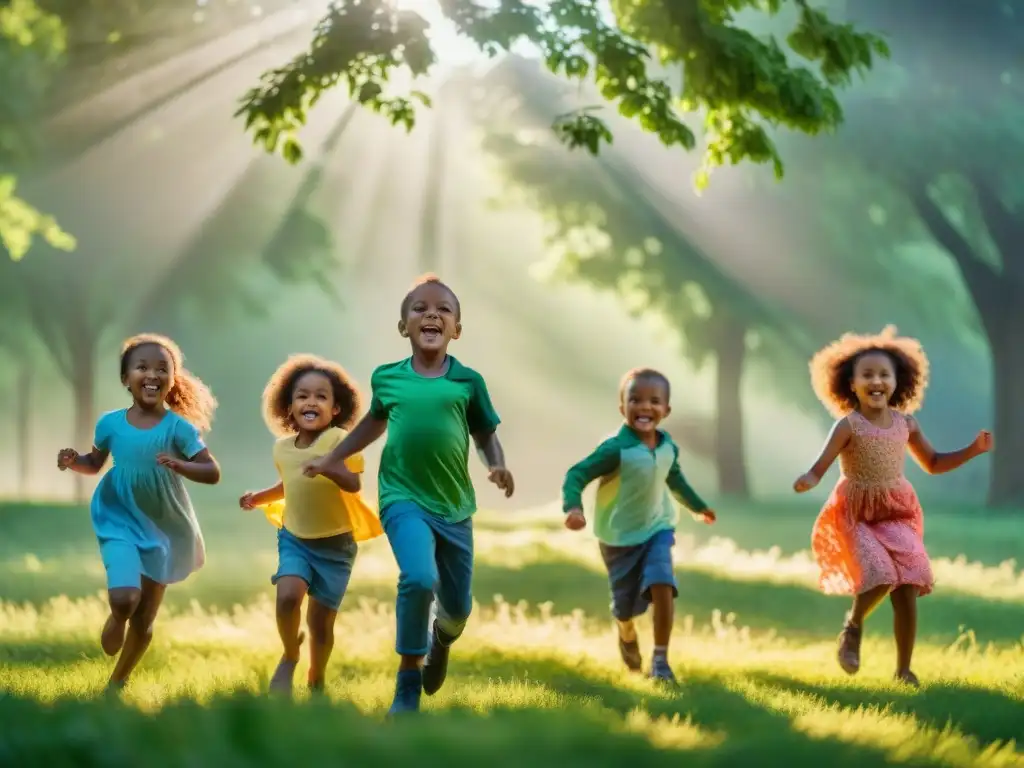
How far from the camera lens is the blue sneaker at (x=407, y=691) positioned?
5852 millimetres

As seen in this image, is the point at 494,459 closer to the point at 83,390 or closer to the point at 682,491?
the point at 682,491

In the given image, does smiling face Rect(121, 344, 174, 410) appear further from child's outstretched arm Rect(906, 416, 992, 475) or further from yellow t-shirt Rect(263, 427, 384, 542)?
child's outstretched arm Rect(906, 416, 992, 475)

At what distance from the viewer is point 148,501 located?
6.98 m

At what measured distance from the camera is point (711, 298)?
23688 millimetres

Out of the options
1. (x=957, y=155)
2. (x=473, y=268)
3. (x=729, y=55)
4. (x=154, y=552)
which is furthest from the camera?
(x=473, y=268)

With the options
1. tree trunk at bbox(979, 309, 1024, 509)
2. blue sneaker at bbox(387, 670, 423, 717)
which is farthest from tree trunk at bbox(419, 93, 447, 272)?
blue sneaker at bbox(387, 670, 423, 717)

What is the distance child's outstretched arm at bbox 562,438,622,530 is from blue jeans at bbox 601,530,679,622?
0.48m

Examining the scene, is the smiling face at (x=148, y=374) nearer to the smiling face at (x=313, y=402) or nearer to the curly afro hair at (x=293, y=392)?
the curly afro hair at (x=293, y=392)

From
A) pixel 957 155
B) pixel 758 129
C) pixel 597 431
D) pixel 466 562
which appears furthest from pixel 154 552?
pixel 597 431

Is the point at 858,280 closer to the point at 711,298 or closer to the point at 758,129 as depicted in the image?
the point at 711,298

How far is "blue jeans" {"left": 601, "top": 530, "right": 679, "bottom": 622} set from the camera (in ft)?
25.3

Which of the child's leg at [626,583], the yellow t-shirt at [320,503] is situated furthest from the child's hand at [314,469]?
the child's leg at [626,583]

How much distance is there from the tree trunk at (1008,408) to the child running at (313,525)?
55.5ft

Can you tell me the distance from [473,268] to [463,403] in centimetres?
3386
